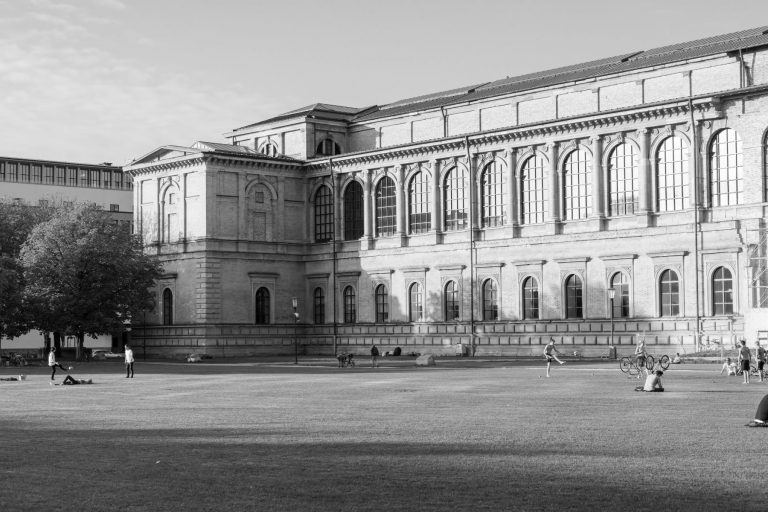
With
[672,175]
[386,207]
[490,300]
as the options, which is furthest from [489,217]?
[672,175]

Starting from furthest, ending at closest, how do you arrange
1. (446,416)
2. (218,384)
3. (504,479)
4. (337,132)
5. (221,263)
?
1. (337,132)
2. (221,263)
3. (218,384)
4. (446,416)
5. (504,479)

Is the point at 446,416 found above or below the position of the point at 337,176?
below

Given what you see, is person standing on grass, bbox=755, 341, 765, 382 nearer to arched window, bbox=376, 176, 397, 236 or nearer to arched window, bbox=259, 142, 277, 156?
arched window, bbox=376, 176, 397, 236

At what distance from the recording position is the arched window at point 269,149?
11675 cm

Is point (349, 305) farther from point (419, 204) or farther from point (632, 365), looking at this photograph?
point (632, 365)

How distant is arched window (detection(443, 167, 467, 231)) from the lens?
334 feet

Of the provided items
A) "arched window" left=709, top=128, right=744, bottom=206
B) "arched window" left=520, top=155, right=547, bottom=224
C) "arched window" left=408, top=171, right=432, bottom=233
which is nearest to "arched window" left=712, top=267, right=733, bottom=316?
"arched window" left=709, top=128, right=744, bottom=206

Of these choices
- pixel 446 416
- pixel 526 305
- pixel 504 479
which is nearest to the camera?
pixel 504 479

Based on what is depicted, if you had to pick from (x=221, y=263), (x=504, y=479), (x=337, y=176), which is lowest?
(x=504, y=479)

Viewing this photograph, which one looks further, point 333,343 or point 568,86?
point 333,343

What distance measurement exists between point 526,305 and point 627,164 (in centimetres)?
1338

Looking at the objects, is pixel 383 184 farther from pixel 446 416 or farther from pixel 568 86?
pixel 446 416

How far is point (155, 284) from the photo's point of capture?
109812 mm

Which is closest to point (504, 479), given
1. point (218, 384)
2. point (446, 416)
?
point (446, 416)
